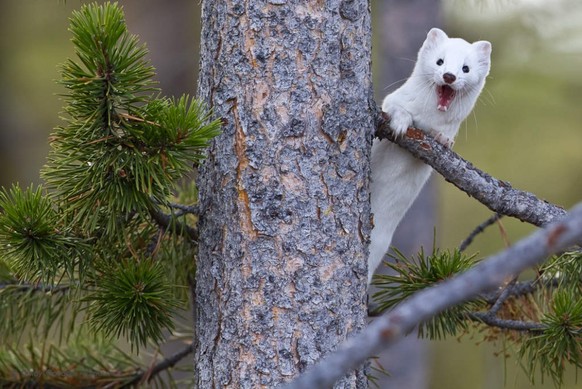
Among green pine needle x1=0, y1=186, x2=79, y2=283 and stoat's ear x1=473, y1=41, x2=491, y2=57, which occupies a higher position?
stoat's ear x1=473, y1=41, x2=491, y2=57

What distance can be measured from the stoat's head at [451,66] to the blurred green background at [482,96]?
98 cm

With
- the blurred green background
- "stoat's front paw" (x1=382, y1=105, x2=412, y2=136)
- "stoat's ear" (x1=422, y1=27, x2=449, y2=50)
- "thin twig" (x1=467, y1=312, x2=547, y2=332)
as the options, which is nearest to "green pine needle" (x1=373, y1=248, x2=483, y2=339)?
"thin twig" (x1=467, y1=312, x2=547, y2=332)

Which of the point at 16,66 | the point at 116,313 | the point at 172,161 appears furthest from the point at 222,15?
the point at 16,66

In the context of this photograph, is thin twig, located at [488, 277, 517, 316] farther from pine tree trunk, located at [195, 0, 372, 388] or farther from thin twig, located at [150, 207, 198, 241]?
thin twig, located at [150, 207, 198, 241]

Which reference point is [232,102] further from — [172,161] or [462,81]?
[462,81]

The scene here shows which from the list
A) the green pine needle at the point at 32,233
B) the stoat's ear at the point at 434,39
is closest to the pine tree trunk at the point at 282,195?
the green pine needle at the point at 32,233

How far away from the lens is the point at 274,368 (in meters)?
1.90

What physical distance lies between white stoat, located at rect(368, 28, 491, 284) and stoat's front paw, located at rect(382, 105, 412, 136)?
15 centimetres

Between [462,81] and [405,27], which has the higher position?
[405,27]

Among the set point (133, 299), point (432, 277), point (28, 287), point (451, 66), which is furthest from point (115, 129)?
point (451, 66)

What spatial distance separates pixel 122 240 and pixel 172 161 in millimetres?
399

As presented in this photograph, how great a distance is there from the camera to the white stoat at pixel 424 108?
8.70 ft

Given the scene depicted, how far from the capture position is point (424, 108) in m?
2.65

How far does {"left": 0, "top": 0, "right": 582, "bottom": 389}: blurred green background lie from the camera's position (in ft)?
16.1
